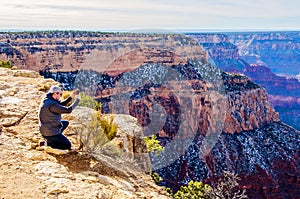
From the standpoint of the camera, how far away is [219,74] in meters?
43.7

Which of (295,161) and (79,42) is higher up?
(79,42)

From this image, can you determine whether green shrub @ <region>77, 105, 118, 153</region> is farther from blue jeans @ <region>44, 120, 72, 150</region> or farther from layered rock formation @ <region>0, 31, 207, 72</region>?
layered rock formation @ <region>0, 31, 207, 72</region>

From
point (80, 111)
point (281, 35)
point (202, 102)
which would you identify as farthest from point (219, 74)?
point (281, 35)

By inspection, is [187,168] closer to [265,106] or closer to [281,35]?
[265,106]

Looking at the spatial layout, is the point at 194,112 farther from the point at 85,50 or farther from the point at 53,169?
the point at 53,169

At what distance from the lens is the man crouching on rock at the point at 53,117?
7.02 metres

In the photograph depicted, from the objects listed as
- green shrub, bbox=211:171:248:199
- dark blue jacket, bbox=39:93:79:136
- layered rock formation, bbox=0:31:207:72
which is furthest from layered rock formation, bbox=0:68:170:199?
layered rock formation, bbox=0:31:207:72

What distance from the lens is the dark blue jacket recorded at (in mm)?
7000

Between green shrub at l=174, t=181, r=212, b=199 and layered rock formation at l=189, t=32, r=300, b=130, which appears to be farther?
layered rock formation at l=189, t=32, r=300, b=130

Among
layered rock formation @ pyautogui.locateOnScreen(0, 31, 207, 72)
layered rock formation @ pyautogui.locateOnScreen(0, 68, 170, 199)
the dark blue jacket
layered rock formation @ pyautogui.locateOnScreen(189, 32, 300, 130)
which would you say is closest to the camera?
layered rock formation @ pyautogui.locateOnScreen(0, 68, 170, 199)

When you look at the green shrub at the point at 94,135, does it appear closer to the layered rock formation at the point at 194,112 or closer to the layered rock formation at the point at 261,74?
the layered rock formation at the point at 194,112

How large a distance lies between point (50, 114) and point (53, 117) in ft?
0.28

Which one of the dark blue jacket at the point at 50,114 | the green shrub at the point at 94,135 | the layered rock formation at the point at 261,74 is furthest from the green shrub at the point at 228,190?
the layered rock formation at the point at 261,74

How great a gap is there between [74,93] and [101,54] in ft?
113
